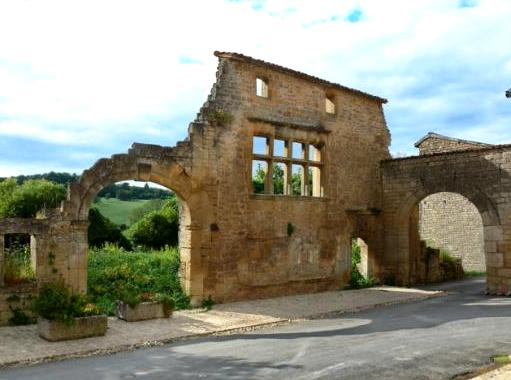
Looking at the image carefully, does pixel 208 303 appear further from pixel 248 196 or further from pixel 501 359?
pixel 501 359

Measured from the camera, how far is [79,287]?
33.9 feet

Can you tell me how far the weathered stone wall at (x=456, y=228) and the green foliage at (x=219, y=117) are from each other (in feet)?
45.4

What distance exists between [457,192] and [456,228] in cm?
860

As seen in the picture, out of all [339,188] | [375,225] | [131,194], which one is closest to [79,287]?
[339,188]

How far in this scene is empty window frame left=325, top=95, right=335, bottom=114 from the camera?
1554cm

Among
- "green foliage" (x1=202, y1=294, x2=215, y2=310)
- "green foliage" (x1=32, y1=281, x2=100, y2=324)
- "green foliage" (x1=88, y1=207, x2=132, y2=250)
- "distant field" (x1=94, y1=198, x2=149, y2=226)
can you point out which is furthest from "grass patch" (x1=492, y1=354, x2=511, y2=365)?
"distant field" (x1=94, y1=198, x2=149, y2=226)

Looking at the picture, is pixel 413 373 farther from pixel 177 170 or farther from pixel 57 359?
pixel 177 170

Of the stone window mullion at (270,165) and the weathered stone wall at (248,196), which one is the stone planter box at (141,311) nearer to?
the weathered stone wall at (248,196)

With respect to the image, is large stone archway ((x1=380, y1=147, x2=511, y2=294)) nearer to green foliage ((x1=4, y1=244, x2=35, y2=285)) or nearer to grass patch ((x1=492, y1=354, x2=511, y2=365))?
grass patch ((x1=492, y1=354, x2=511, y2=365))

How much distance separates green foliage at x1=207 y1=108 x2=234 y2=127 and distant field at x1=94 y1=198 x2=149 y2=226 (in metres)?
27.0

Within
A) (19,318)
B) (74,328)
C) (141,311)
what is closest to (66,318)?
(74,328)

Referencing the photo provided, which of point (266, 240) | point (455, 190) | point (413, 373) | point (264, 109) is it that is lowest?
point (413, 373)

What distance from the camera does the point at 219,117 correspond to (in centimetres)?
1260

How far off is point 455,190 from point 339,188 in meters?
3.32
